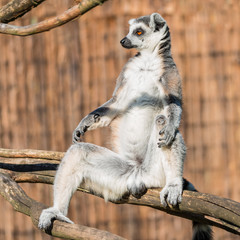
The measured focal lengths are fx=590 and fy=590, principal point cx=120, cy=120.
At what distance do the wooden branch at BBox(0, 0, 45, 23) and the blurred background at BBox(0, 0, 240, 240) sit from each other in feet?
7.58

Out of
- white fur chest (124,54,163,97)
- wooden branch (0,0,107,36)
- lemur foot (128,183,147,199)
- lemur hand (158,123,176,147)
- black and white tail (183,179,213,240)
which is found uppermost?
wooden branch (0,0,107,36)

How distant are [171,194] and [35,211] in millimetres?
845

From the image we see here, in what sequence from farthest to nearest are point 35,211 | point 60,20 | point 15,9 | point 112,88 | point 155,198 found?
point 112,88
point 155,198
point 35,211
point 15,9
point 60,20

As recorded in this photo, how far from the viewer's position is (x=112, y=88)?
5.70m

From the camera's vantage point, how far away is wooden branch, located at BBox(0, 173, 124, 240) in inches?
126

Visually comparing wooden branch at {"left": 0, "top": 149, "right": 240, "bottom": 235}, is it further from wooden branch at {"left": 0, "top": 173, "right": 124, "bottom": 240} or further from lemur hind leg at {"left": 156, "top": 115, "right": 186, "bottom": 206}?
wooden branch at {"left": 0, "top": 173, "right": 124, "bottom": 240}

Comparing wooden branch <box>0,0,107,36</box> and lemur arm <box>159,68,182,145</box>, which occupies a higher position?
wooden branch <box>0,0,107,36</box>

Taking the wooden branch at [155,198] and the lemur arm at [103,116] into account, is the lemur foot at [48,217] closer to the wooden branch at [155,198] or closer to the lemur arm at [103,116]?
the wooden branch at [155,198]

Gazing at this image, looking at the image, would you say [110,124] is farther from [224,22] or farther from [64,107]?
[224,22]

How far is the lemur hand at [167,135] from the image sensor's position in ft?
11.9

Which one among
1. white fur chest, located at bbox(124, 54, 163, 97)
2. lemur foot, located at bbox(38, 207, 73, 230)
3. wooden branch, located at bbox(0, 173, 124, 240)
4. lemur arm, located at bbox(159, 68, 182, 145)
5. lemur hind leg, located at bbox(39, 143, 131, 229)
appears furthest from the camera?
white fur chest, located at bbox(124, 54, 163, 97)

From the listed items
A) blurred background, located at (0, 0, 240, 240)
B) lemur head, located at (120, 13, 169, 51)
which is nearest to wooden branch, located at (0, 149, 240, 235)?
lemur head, located at (120, 13, 169, 51)

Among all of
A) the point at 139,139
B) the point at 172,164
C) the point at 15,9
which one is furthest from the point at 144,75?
the point at 15,9

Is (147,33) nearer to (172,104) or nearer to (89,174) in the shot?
(172,104)
